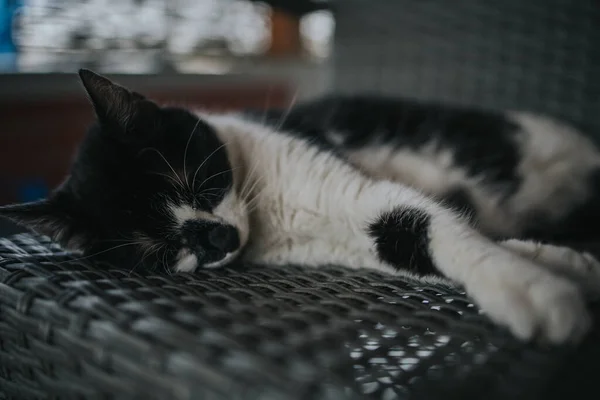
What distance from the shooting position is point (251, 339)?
0.69 meters

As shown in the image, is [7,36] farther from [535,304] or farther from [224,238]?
[535,304]

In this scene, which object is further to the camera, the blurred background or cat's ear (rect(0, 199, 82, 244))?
the blurred background

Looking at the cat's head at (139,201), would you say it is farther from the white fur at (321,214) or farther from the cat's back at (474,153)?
the cat's back at (474,153)

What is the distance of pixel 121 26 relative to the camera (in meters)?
2.22

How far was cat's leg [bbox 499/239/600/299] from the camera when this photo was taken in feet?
2.82

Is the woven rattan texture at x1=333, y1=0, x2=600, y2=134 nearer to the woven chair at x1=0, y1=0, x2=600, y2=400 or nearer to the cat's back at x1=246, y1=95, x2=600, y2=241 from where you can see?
the cat's back at x1=246, y1=95, x2=600, y2=241

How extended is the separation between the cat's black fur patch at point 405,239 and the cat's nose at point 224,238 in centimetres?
27

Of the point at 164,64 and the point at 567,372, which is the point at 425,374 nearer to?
the point at 567,372

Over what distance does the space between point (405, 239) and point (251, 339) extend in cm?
42

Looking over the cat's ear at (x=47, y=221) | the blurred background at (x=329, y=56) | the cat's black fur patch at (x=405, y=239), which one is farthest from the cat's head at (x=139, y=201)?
the blurred background at (x=329, y=56)

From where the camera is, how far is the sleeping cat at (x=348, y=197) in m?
0.88

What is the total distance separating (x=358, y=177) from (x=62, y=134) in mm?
1456

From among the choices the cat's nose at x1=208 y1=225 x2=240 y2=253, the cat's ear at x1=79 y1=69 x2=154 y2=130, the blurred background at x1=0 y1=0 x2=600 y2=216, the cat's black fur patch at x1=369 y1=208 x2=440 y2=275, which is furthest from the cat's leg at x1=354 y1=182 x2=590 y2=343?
the blurred background at x1=0 y1=0 x2=600 y2=216

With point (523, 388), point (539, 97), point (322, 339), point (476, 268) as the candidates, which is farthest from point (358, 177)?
point (539, 97)
